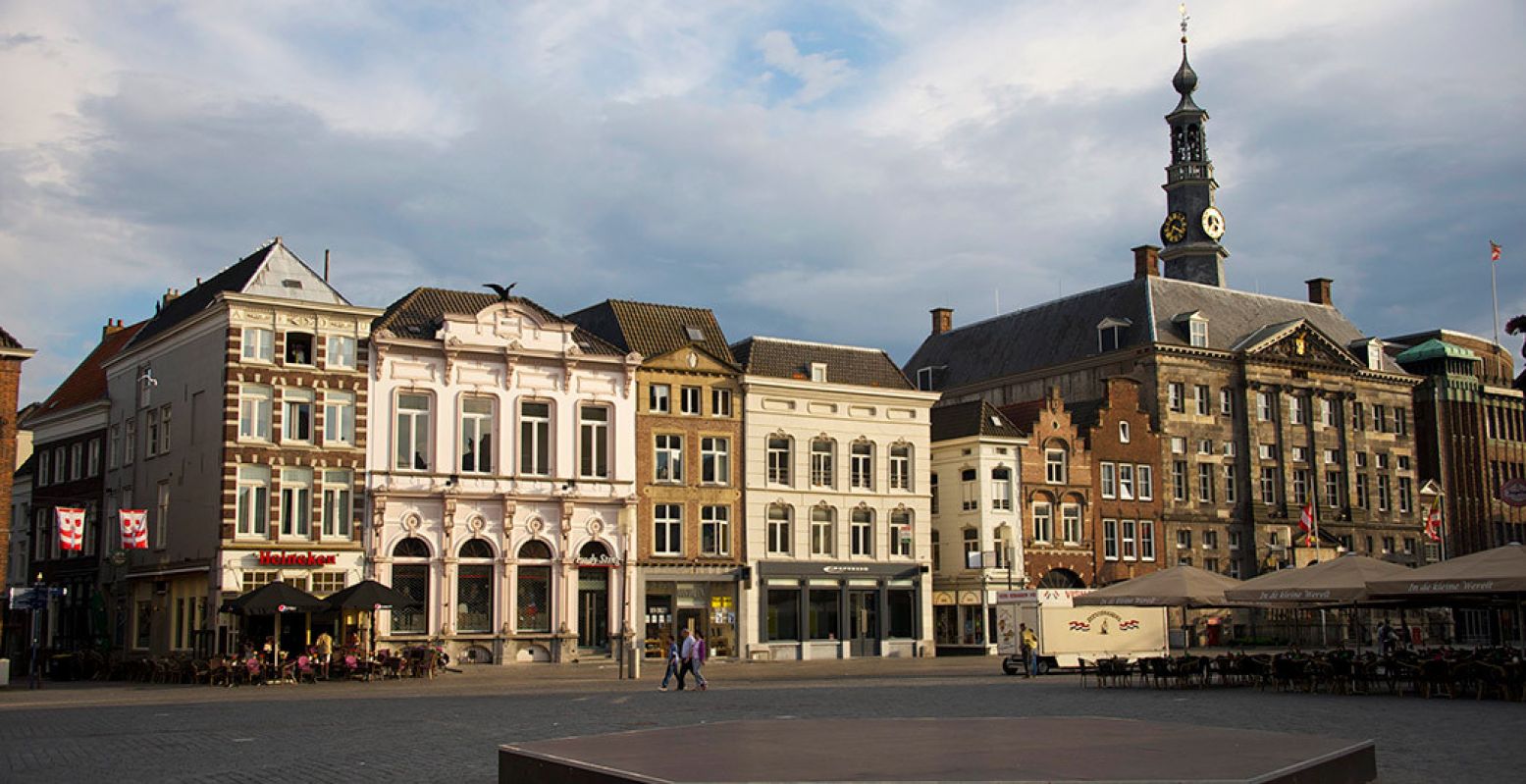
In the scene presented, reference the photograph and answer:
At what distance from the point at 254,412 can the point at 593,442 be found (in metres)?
11.7

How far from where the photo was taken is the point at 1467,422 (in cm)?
8531

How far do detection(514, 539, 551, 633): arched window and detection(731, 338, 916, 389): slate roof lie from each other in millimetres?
10837

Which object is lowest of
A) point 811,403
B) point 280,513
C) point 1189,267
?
point 280,513

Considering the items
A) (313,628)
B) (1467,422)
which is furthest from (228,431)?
(1467,422)

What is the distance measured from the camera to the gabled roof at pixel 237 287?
46.3 meters

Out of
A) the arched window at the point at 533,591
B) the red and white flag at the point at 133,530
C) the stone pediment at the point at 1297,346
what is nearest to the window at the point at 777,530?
the arched window at the point at 533,591

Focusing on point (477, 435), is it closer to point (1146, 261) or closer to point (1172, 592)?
point (1172, 592)

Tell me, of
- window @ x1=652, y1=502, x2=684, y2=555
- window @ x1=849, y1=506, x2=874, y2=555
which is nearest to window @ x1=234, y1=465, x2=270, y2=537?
window @ x1=652, y1=502, x2=684, y2=555

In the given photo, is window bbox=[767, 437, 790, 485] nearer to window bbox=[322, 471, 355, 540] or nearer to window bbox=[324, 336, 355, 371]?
window bbox=[322, 471, 355, 540]

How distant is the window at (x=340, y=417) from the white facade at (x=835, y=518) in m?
15.1

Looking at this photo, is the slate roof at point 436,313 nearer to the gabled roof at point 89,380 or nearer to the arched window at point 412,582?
the arched window at point 412,582

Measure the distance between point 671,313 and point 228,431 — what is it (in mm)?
17890

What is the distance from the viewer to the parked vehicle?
43500mm

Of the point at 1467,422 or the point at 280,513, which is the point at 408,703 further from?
the point at 1467,422
